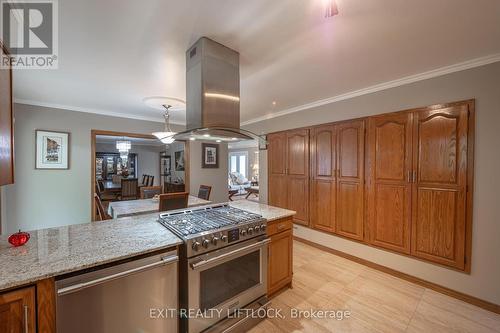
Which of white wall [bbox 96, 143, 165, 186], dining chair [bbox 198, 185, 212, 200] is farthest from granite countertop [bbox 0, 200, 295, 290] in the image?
white wall [bbox 96, 143, 165, 186]

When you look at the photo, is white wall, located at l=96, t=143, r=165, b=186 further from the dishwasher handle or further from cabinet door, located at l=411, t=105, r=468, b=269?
cabinet door, located at l=411, t=105, r=468, b=269

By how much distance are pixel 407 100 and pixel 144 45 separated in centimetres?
295

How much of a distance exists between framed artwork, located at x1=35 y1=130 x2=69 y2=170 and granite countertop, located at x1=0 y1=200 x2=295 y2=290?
2451 millimetres

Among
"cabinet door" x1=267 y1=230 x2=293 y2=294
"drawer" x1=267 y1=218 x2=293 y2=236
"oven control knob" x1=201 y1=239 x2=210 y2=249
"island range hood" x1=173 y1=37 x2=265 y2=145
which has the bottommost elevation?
"cabinet door" x1=267 y1=230 x2=293 y2=294

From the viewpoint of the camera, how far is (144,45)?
5.65 ft

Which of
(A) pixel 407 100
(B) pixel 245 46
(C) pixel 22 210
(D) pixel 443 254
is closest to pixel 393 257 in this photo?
(D) pixel 443 254

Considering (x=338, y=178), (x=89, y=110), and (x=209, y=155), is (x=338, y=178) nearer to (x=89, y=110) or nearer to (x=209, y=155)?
(x=209, y=155)

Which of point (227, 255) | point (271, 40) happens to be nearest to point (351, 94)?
→ point (271, 40)

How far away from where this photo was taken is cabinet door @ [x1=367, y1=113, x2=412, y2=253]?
2.43 meters

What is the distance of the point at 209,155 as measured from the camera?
5008 millimetres

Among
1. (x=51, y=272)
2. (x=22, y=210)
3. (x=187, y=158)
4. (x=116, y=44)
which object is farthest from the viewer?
(x=187, y=158)

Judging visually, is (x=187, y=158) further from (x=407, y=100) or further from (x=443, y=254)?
(x=443, y=254)

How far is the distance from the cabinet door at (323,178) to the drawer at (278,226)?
1289 mm

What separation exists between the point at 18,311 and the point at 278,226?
1800 millimetres
